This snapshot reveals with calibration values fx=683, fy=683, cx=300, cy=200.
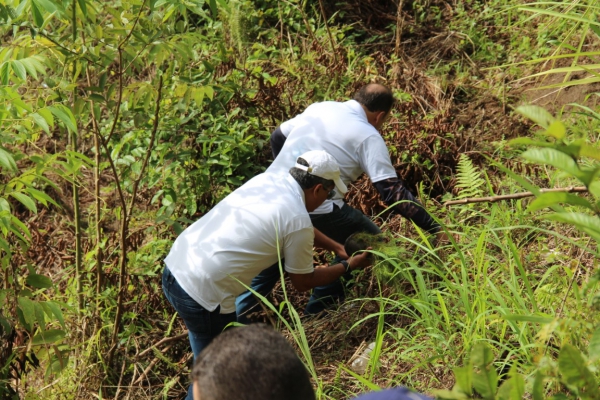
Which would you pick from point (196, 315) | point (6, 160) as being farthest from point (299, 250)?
point (6, 160)

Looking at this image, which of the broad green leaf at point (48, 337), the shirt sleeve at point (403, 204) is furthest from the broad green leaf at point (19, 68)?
the shirt sleeve at point (403, 204)

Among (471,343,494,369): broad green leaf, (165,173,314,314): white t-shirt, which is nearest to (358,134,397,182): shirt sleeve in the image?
(165,173,314,314): white t-shirt

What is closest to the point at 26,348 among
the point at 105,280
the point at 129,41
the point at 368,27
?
the point at 105,280

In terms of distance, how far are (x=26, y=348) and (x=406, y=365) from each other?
2.06m

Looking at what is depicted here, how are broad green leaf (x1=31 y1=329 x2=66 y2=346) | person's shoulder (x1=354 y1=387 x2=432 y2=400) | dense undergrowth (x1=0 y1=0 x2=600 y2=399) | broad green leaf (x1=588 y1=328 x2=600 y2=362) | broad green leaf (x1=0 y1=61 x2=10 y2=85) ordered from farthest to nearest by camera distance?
broad green leaf (x1=31 y1=329 x2=66 y2=346)
broad green leaf (x1=0 y1=61 x2=10 y2=85)
dense undergrowth (x1=0 y1=0 x2=600 y2=399)
person's shoulder (x1=354 y1=387 x2=432 y2=400)
broad green leaf (x1=588 y1=328 x2=600 y2=362)

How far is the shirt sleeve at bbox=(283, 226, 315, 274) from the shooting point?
3537 mm

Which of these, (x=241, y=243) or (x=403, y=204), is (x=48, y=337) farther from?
(x=403, y=204)

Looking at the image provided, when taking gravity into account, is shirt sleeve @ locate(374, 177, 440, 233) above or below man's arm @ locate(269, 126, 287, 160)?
below

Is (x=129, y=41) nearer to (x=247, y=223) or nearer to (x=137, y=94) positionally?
(x=137, y=94)

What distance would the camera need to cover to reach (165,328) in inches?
189

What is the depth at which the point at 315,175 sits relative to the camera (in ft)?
12.1

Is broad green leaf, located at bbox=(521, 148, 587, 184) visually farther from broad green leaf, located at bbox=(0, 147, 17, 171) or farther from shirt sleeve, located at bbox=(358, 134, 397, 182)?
shirt sleeve, located at bbox=(358, 134, 397, 182)

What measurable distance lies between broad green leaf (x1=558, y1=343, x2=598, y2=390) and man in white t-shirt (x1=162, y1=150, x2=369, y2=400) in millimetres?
2049

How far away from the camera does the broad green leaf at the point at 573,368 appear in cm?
135
